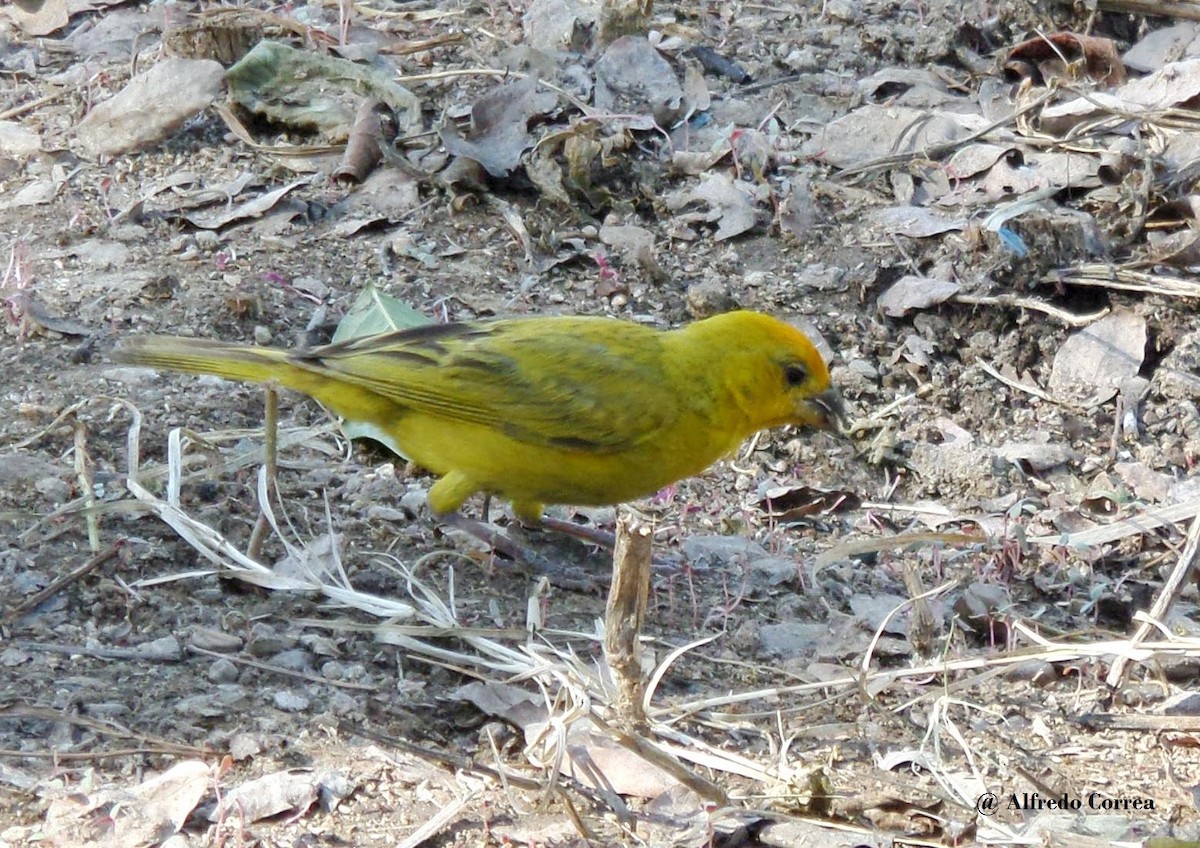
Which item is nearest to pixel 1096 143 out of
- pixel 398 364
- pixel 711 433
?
pixel 711 433

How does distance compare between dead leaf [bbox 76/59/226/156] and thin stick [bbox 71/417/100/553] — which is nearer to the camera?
thin stick [bbox 71/417/100/553]

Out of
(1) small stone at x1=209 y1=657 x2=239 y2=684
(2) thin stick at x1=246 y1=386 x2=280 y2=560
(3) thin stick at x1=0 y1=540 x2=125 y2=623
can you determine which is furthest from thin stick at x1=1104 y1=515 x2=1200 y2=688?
(3) thin stick at x1=0 y1=540 x2=125 y2=623

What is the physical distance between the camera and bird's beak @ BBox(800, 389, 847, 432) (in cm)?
491

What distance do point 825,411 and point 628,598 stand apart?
6.05ft

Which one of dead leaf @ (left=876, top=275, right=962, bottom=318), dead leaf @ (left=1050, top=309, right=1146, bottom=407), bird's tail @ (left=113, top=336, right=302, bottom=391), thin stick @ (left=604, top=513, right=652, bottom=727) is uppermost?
thin stick @ (left=604, top=513, right=652, bottom=727)

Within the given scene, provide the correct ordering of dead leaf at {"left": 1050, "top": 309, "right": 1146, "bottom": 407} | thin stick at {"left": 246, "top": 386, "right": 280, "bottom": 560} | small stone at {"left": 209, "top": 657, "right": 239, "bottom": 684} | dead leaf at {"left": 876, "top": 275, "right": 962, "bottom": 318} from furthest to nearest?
dead leaf at {"left": 876, "top": 275, "right": 962, "bottom": 318} → dead leaf at {"left": 1050, "top": 309, "right": 1146, "bottom": 407} → thin stick at {"left": 246, "top": 386, "right": 280, "bottom": 560} → small stone at {"left": 209, "top": 657, "right": 239, "bottom": 684}

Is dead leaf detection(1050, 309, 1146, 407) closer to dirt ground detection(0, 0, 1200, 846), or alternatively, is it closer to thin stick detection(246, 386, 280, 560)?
dirt ground detection(0, 0, 1200, 846)

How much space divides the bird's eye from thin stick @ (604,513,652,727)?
1617 mm

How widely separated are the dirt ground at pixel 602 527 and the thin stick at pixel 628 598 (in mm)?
131

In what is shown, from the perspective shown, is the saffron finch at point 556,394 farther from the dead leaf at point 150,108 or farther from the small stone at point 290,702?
the dead leaf at point 150,108

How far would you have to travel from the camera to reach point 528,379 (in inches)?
190

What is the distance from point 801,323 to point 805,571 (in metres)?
1.37

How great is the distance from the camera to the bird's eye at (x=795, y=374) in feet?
15.8

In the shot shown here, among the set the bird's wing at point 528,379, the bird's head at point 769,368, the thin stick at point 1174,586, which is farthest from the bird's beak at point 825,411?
the thin stick at point 1174,586
